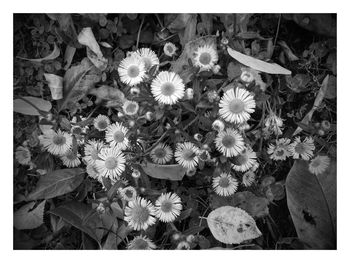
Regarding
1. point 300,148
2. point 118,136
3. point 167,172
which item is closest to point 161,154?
point 167,172

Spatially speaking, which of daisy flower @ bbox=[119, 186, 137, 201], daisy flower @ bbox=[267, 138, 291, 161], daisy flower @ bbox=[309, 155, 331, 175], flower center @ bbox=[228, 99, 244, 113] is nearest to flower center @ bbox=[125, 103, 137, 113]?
daisy flower @ bbox=[119, 186, 137, 201]

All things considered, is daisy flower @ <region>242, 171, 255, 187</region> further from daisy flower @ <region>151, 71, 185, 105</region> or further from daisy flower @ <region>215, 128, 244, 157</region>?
daisy flower @ <region>151, 71, 185, 105</region>

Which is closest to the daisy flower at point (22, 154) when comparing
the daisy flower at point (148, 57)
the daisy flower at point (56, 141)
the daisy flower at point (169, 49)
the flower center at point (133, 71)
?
the daisy flower at point (56, 141)

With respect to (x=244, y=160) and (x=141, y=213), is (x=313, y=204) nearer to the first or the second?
(x=244, y=160)

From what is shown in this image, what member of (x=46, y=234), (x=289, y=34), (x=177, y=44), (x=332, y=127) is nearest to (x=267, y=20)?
(x=289, y=34)

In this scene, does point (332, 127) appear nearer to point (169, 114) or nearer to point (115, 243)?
point (169, 114)

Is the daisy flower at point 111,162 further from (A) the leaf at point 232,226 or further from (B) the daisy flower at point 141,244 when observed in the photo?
(A) the leaf at point 232,226
